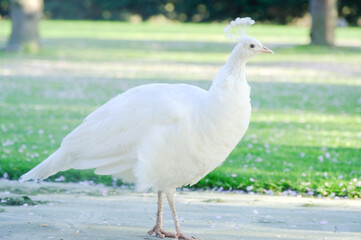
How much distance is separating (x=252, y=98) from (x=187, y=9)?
30923 millimetres

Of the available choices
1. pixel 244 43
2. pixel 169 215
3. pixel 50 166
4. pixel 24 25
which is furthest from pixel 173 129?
pixel 24 25

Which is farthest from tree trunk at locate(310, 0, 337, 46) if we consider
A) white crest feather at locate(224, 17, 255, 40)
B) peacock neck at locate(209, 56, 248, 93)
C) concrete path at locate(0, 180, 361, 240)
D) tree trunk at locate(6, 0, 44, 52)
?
peacock neck at locate(209, 56, 248, 93)

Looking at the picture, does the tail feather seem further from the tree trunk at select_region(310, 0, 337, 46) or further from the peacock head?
the tree trunk at select_region(310, 0, 337, 46)

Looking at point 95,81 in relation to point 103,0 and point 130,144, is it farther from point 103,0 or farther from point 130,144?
point 103,0

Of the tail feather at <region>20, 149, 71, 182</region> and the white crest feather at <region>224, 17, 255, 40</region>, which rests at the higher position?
the white crest feather at <region>224, 17, 255, 40</region>

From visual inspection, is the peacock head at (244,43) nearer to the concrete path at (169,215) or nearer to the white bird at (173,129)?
the white bird at (173,129)

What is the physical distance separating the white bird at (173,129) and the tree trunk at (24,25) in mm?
16373

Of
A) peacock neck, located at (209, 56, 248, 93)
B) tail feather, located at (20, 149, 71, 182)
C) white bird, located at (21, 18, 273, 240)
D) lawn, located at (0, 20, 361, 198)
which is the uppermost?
peacock neck, located at (209, 56, 248, 93)

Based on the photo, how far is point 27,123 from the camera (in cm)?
1006

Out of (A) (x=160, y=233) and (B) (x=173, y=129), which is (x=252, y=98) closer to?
(A) (x=160, y=233)

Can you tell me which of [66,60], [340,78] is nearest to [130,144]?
[340,78]

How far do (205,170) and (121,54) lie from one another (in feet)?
58.0

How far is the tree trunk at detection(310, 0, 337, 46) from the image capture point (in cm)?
2292

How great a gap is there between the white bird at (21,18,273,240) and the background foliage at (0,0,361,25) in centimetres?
3748
